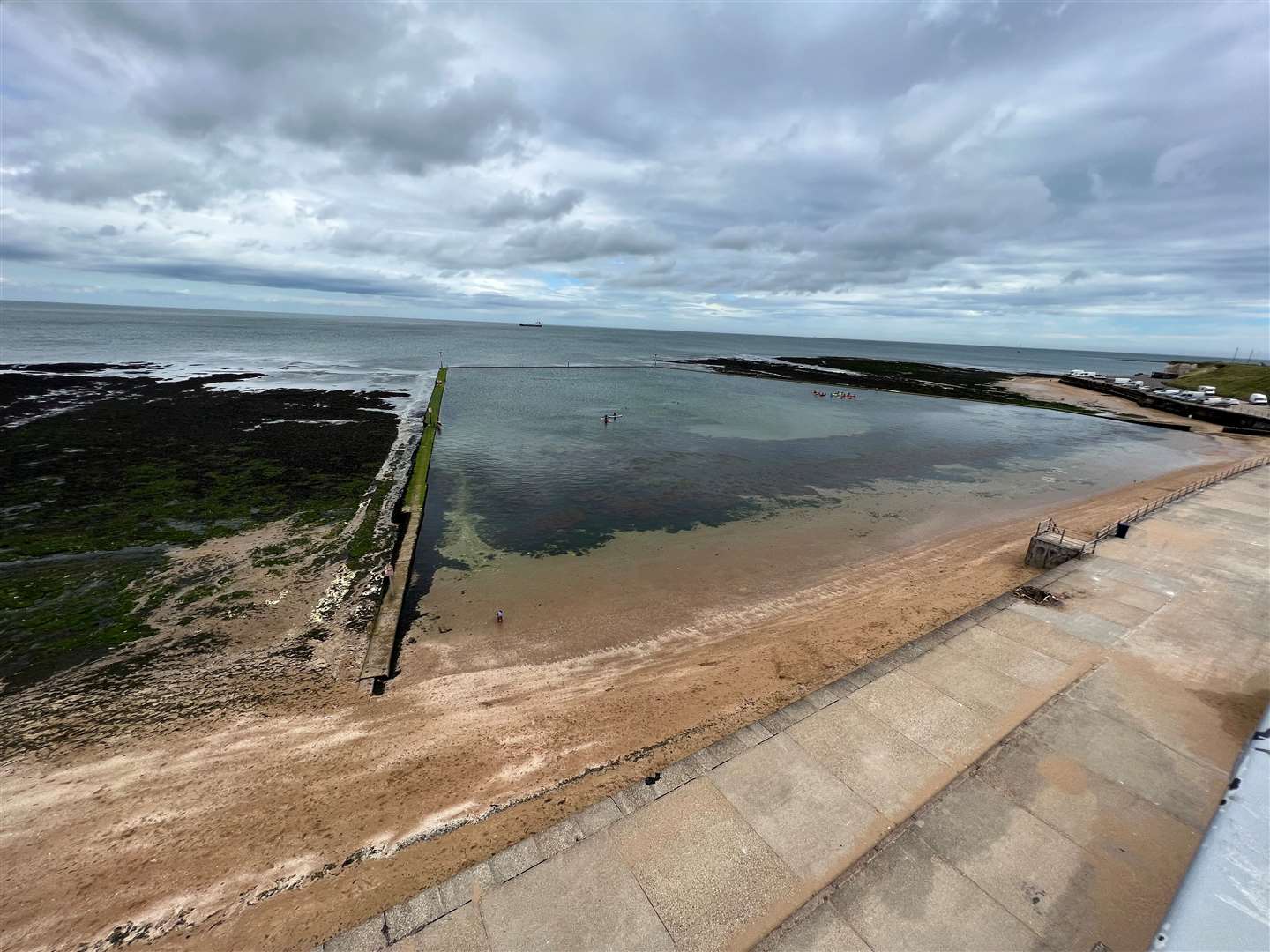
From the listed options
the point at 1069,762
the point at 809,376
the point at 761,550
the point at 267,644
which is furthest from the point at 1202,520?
the point at 809,376

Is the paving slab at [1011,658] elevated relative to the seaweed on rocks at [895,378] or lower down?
lower down

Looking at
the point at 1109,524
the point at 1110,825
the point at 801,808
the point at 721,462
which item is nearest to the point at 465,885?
the point at 801,808

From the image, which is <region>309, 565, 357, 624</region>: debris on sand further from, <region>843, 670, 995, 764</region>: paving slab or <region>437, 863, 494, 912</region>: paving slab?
<region>843, 670, 995, 764</region>: paving slab

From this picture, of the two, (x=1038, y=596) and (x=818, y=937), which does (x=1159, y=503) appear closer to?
(x=1038, y=596)

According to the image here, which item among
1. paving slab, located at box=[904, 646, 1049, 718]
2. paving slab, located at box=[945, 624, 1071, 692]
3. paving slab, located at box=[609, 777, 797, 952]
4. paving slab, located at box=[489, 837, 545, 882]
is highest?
paving slab, located at box=[945, 624, 1071, 692]

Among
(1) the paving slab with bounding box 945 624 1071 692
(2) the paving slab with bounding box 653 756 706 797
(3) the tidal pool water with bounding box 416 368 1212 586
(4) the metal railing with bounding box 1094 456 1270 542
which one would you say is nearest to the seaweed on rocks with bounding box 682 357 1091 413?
(3) the tidal pool water with bounding box 416 368 1212 586

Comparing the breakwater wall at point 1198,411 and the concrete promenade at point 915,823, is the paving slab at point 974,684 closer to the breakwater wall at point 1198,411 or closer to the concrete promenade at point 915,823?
the concrete promenade at point 915,823

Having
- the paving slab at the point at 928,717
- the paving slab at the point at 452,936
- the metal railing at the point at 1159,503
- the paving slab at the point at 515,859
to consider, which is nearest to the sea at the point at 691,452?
the metal railing at the point at 1159,503

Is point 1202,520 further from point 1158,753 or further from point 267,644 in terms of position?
point 267,644
